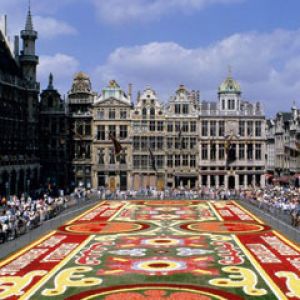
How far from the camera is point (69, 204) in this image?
56562 mm

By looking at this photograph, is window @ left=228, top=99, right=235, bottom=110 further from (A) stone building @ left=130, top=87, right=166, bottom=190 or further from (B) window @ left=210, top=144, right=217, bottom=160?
(A) stone building @ left=130, top=87, right=166, bottom=190

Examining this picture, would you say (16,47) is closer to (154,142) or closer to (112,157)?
(112,157)

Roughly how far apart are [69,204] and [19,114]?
61.8 feet

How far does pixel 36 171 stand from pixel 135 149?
47.9ft

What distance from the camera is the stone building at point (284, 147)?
86144mm

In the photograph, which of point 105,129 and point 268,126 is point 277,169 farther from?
point 105,129

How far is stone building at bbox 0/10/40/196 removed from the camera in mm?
63500

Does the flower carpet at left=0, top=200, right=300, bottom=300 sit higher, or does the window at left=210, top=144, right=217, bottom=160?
the window at left=210, top=144, right=217, bottom=160

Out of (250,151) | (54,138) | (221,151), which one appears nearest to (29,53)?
(54,138)

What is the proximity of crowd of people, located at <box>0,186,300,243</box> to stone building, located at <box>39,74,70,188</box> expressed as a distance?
445 inches

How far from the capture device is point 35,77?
76.1m

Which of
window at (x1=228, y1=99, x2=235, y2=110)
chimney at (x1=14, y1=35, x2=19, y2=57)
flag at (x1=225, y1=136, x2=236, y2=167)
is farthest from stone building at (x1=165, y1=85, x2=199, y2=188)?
chimney at (x1=14, y1=35, x2=19, y2=57)

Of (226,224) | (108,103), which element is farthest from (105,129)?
(226,224)

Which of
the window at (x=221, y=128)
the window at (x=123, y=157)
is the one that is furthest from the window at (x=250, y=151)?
the window at (x=123, y=157)
